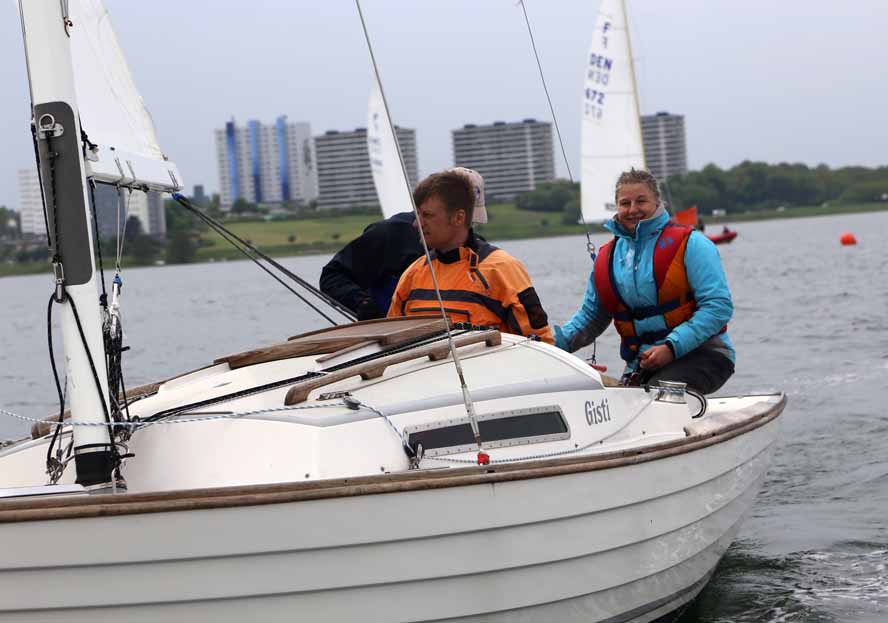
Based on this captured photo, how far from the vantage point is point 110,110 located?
450 centimetres

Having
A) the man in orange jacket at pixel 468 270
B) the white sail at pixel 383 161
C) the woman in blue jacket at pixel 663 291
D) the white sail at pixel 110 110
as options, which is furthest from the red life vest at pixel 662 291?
the white sail at pixel 383 161

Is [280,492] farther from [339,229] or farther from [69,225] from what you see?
[339,229]

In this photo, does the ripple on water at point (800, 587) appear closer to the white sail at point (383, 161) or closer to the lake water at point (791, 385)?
the lake water at point (791, 385)

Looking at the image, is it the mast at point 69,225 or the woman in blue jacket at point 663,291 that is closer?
the mast at point 69,225

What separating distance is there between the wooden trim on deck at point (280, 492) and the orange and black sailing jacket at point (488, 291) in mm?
948

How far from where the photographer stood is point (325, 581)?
3762mm

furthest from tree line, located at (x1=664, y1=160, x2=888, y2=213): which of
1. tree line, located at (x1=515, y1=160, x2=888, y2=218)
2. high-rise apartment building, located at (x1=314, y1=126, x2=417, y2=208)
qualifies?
high-rise apartment building, located at (x1=314, y1=126, x2=417, y2=208)

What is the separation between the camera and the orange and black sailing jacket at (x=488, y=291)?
16.5 ft

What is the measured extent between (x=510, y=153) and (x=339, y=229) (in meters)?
12.8

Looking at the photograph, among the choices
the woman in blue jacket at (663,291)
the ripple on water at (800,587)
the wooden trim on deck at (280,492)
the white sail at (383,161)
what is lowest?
the ripple on water at (800,587)

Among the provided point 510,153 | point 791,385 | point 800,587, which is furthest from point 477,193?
point 510,153

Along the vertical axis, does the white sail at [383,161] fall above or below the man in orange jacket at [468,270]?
above

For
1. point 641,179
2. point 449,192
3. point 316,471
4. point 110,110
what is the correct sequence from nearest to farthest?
1. point 316,471
2. point 110,110
3. point 449,192
4. point 641,179

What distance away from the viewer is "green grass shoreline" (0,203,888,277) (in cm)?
5872
